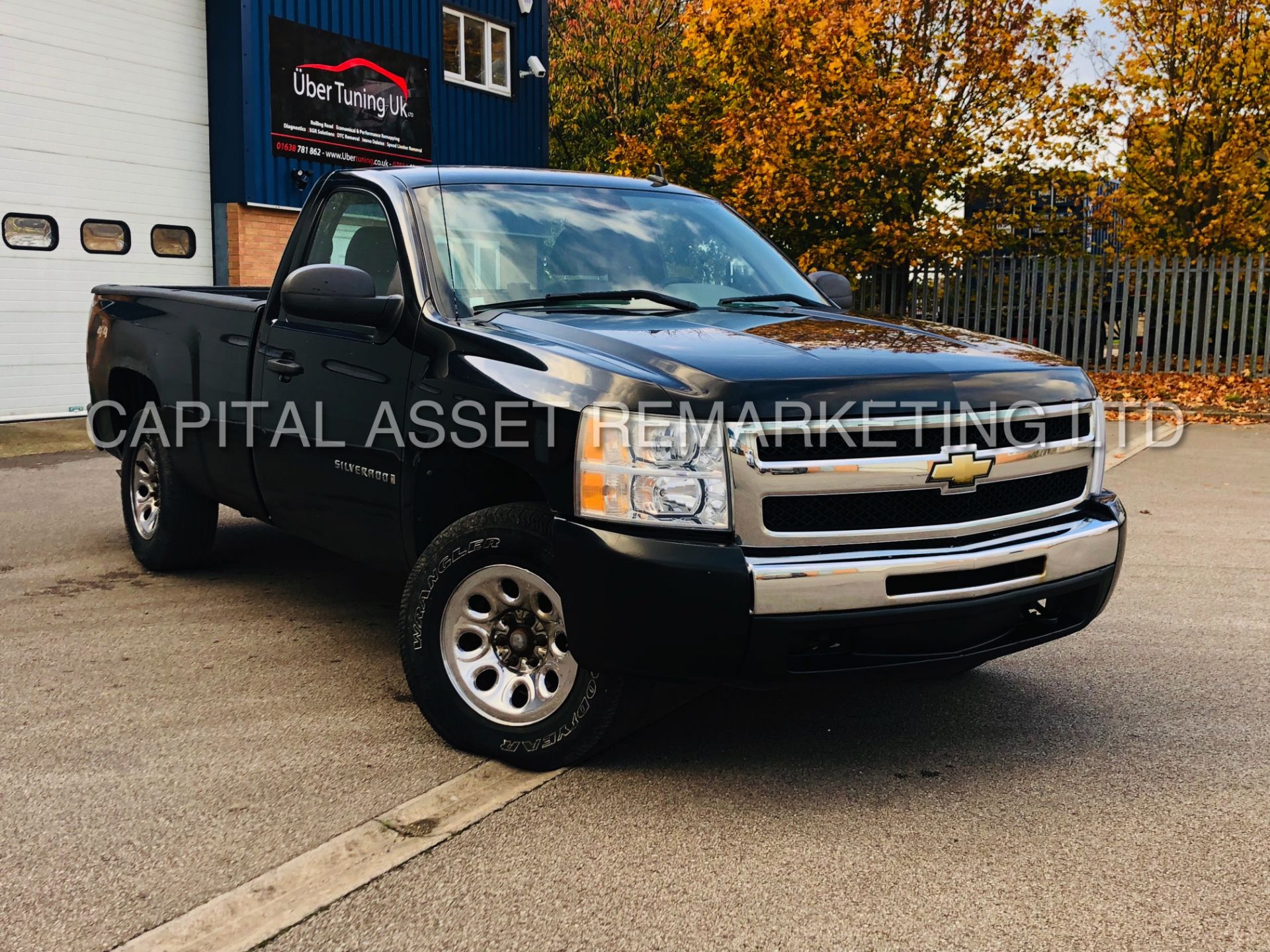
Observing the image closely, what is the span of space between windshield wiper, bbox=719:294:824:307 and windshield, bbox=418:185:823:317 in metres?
0.03

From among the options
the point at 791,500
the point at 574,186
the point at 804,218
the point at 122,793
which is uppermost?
the point at 804,218

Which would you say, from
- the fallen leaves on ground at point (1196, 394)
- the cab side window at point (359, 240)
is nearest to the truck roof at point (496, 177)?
the cab side window at point (359, 240)

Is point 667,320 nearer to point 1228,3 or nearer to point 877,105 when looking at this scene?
point 877,105

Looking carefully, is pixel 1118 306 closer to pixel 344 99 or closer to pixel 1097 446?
pixel 344 99

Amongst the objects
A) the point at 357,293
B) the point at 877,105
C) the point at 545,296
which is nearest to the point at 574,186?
the point at 545,296

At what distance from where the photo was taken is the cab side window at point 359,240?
14.8 feet

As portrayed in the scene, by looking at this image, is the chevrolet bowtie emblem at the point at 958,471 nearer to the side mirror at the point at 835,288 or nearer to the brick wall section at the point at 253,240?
the side mirror at the point at 835,288

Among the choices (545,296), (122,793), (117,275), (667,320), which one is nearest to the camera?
(122,793)

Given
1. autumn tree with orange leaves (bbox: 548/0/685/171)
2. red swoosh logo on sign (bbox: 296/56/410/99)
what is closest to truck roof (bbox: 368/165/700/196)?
red swoosh logo on sign (bbox: 296/56/410/99)

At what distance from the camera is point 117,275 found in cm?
1461

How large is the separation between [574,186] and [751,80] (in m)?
17.9

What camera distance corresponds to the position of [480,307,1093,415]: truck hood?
10.7 ft

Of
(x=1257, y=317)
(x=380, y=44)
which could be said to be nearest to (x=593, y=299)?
(x=380, y=44)

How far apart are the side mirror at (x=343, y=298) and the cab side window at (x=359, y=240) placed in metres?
0.19
